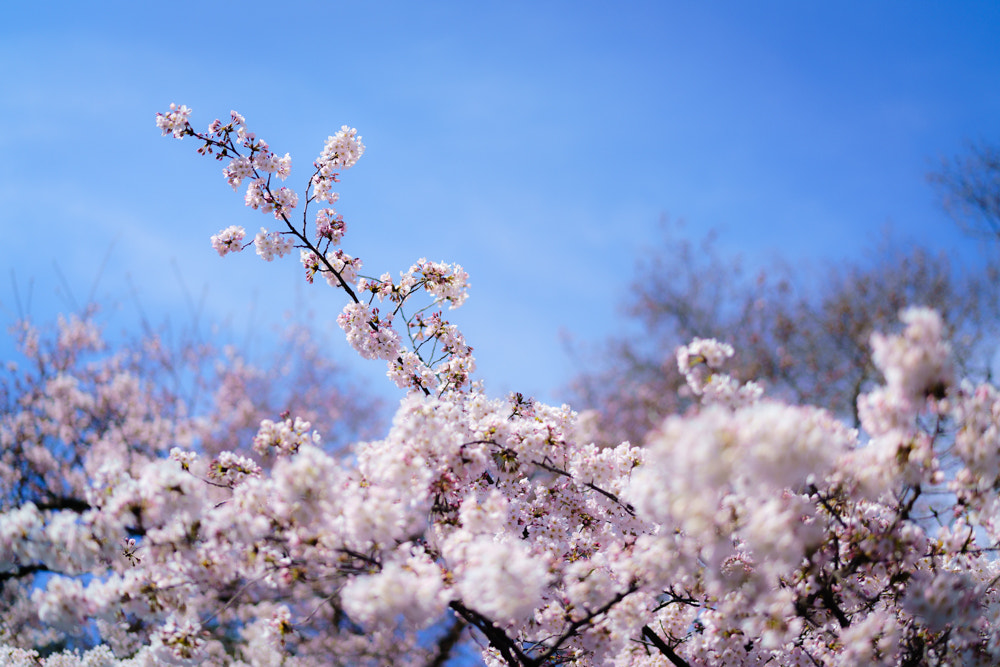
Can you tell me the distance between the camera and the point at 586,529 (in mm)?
3611

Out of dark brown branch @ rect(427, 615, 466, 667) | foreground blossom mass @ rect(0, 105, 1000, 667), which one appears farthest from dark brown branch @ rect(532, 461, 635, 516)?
dark brown branch @ rect(427, 615, 466, 667)

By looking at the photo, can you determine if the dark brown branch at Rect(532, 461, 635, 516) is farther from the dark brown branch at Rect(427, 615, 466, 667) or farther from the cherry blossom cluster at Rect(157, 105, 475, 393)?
the dark brown branch at Rect(427, 615, 466, 667)

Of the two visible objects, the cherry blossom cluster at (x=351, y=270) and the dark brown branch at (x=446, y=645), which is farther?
the dark brown branch at (x=446, y=645)

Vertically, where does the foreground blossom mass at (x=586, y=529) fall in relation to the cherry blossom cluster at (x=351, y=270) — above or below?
below

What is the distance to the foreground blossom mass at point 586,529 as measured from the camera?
7.10 ft

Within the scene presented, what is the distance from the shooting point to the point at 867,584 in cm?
355

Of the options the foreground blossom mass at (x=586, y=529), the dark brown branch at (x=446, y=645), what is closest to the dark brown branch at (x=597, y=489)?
the foreground blossom mass at (x=586, y=529)

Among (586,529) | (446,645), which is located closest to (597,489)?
(586,529)

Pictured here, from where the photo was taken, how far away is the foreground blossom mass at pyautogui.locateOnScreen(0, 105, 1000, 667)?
2164 mm

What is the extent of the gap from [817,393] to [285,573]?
14438mm

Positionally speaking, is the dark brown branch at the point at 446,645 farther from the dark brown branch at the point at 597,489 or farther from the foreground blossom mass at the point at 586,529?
the dark brown branch at the point at 597,489

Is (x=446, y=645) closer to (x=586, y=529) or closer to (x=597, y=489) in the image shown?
(x=586, y=529)

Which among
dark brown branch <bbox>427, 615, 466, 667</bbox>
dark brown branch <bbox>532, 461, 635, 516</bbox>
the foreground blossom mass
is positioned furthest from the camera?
dark brown branch <bbox>427, 615, 466, 667</bbox>

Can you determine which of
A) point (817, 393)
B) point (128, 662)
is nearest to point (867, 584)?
point (128, 662)
